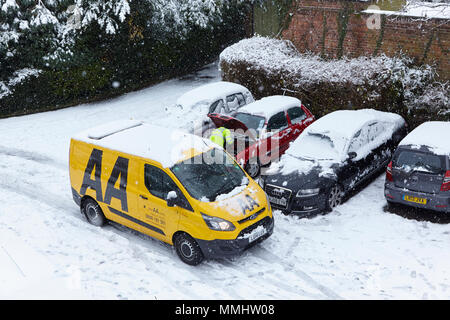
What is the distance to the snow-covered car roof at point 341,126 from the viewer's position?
10594 millimetres

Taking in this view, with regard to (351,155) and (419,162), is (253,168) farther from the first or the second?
(419,162)

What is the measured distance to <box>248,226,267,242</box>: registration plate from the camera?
7969 mm

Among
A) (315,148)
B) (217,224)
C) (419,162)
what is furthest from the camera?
(315,148)

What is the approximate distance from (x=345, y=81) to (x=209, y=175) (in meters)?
6.71

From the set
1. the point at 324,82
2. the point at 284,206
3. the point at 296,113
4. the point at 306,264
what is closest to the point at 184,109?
the point at 296,113

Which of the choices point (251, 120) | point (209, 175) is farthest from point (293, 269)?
point (251, 120)

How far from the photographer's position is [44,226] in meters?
9.59

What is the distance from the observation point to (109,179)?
891 centimetres

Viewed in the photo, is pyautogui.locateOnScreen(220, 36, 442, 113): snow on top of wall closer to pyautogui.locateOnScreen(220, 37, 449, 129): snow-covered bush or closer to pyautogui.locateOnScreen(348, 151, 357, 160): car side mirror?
pyautogui.locateOnScreen(220, 37, 449, 129): snow-covered bush

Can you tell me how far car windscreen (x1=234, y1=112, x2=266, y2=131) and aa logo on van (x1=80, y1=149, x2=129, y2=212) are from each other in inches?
162

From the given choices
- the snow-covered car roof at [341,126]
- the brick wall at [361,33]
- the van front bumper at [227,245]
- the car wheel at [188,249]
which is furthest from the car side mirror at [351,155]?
the brick wall at [361,33]

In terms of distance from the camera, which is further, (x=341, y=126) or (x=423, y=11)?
(x=423, y=11)

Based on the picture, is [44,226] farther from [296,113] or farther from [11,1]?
[11,1]
